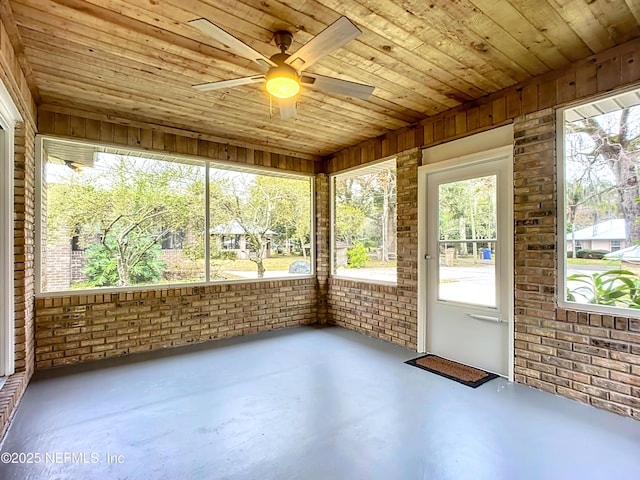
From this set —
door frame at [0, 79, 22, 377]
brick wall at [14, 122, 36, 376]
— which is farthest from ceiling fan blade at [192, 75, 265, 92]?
brick wall at [14, 122, 36, 376]

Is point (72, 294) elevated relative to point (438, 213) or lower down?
lower down

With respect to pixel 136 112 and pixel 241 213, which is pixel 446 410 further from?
pixel 136 112

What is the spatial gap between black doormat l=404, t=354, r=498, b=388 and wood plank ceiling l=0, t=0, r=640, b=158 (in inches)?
112

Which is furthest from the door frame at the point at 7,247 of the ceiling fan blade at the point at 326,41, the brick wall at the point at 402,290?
the brick wall at the point at 402,290

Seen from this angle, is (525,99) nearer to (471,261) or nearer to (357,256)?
(471,261)

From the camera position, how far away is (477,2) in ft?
6.86

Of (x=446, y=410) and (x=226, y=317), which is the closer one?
(x=446, y=410)

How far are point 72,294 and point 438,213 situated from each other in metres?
4.30

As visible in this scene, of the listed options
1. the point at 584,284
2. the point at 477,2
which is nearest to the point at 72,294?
the point at 477,2

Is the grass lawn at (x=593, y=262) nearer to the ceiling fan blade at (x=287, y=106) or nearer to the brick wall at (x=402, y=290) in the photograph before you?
the brick wall at (x=402, y=290)

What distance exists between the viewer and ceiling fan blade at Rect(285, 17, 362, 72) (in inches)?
72.6

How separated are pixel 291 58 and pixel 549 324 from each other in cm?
305

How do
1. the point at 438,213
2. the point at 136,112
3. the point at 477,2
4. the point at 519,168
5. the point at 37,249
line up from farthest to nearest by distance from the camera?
the point at 438,213 < the point at 136,112 < the point at 37,249 < the point at 519,168 < the point at 477,2

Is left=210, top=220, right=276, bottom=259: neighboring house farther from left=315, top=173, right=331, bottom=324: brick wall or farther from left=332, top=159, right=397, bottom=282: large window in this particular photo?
left=332, top=159, right=397, bottom=282: large window
